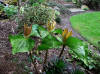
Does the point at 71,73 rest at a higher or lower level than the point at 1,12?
lower

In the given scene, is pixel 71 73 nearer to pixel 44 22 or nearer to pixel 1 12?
pixel 44 22

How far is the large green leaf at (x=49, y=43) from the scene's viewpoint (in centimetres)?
150

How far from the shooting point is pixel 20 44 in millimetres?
1468

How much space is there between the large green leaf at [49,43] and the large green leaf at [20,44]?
0.43 ft

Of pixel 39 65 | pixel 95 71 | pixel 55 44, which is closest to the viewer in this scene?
pixel 55 44

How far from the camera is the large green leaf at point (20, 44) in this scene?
4.68 feet

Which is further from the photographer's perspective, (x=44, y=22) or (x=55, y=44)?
(x=44, y=22)

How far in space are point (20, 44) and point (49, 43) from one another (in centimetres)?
34

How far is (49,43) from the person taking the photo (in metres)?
1.52

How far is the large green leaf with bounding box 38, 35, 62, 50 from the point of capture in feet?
4.93

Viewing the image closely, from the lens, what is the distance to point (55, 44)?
152 centimetres

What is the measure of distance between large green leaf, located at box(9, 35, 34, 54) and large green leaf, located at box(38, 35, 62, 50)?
13 cm

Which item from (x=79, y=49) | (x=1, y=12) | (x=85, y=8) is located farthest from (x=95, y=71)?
(x=85, y=8)

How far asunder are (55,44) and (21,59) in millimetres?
1379
